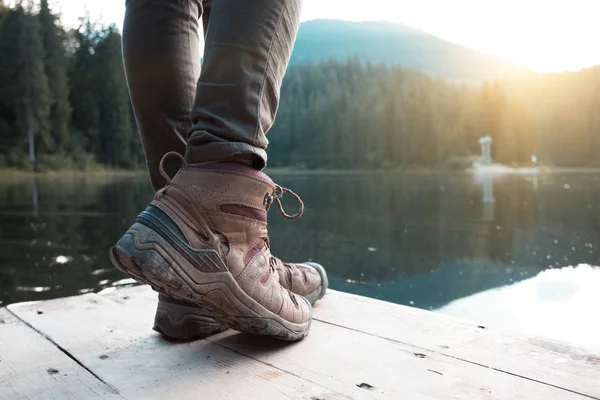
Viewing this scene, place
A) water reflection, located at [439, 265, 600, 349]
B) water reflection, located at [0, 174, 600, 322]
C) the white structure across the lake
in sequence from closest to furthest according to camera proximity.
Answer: water reflection, located at [439, 265, 600, 349], water reflection, located at [0, 174, 600, 322], the white structure across the lake

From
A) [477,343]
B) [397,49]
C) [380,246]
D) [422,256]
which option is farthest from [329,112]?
[397,49]

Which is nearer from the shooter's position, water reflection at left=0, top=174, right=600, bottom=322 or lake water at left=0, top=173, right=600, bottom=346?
lake water at left=0, top=173, right=600, bottom=346

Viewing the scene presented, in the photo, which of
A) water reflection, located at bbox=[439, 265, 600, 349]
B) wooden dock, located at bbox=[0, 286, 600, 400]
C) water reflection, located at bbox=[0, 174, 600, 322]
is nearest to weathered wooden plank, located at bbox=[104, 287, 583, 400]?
wooden dock, located at bbox=[0, 286, 600, 400]

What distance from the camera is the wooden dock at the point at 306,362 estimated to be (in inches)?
23.4

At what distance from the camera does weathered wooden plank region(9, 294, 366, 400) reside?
592 mm

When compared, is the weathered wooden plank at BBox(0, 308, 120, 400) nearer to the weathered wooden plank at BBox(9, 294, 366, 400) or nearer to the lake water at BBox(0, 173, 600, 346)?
the weathered wooden plank at BBox(9, 294, 366, 400)

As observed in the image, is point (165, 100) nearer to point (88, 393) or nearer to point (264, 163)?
point (264, 163)

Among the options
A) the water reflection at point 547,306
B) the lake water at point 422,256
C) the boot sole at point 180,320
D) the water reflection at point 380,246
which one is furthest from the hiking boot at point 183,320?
the water reflection at point 380,246

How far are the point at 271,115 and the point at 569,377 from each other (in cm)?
48

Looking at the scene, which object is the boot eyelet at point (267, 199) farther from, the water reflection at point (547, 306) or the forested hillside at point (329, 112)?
the forested hillside at point (329, 112)

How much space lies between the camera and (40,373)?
0.66 meters

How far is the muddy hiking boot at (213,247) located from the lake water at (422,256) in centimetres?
147

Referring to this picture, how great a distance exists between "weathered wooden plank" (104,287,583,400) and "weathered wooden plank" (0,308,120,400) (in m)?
0.20

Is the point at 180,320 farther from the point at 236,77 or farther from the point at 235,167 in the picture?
the point at 236,77
